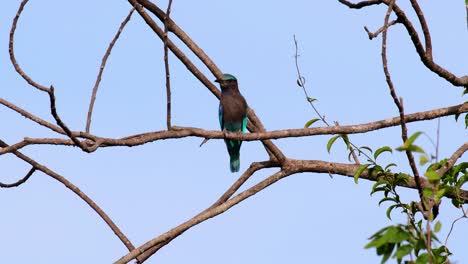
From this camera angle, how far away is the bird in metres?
9.59

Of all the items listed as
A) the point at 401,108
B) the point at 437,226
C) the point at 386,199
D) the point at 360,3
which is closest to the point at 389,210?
the point at 386,199

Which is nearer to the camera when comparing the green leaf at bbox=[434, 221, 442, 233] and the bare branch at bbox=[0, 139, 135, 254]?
the green leaf at bbox=[434, 221, 442, 233]

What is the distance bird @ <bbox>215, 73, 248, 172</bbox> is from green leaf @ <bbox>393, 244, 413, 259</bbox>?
19.8 feet

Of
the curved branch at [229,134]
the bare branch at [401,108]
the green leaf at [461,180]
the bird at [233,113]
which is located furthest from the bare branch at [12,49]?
the bird at [233,113]

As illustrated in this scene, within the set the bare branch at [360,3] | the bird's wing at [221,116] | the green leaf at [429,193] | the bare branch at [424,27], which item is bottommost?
the green leaf at [429,193]

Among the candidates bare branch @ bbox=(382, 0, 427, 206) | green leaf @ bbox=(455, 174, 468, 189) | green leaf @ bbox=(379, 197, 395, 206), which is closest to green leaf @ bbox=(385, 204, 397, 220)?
green leaf @ bbox=(379, 197, 395, 206)

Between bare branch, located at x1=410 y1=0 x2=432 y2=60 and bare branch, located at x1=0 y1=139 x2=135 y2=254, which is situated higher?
bare branch, located at x1=410 y1=0 x2=432 y2=60

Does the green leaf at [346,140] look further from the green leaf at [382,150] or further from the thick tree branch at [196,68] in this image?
the thick tree branch at [196,68]

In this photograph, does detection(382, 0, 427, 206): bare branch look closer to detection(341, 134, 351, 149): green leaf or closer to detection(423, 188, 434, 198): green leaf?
detection(423, 188, 434, 198): green leaf

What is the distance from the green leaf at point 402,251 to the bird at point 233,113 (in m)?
6.04

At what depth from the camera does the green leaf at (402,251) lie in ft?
11.2

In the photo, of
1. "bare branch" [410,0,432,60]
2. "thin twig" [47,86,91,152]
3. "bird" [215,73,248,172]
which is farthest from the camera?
"bird" [215,73,248,172]

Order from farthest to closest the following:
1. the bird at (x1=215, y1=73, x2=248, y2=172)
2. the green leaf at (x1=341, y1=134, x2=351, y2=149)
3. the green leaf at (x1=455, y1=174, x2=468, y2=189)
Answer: the bird at (x1=215, y1=73, x2=248, y2=172)
the green leaf at (x1=341, y1=134, x2=351, y2=149)
the green leaf at (x1=455, y1=174, x2=468, y2=189)

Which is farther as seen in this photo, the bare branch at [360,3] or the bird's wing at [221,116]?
the bird's wing at [221,116]
